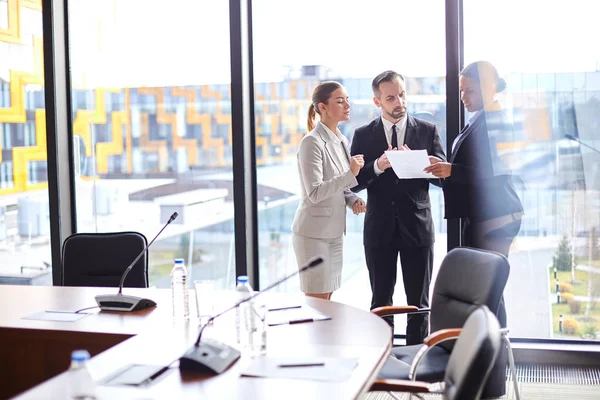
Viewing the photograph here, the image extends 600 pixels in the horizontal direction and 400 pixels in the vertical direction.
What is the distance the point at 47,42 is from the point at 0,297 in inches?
98.8

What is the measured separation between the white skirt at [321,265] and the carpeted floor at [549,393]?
2.14ft

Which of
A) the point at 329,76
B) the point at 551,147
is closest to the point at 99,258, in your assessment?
the point at 329,76

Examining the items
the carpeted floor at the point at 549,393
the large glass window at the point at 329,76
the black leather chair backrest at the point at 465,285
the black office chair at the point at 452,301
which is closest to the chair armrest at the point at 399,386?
the black office chair at the point at 452,301

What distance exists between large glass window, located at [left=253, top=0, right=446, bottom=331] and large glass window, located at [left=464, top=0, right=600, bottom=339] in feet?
1.10

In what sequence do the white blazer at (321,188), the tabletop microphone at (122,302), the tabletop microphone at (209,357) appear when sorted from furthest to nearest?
the white blazer at (321,188)
the tabletop microphone at (122,302)
the tabletop microphone at (209,357)

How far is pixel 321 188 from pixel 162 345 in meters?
1.77

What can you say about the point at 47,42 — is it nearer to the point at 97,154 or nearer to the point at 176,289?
the point at 97,154

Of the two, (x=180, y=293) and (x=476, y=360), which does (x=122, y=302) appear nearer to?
(x=180, y=293)

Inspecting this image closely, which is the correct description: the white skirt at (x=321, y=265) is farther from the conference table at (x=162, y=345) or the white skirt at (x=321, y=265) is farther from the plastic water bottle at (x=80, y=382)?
the plastic water bottle at (x=80, y=382)

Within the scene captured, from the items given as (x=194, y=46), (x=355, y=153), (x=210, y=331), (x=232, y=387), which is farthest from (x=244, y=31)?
(x=232, y=387)

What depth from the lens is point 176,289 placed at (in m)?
3.09

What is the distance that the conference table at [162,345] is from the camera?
84.4 inches

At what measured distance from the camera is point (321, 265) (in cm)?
Result: 419

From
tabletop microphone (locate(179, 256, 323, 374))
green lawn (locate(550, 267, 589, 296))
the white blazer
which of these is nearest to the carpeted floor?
green lawn (locate(550, 267, 589, 296))
